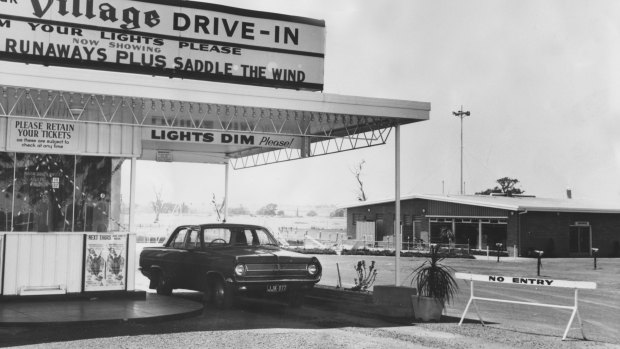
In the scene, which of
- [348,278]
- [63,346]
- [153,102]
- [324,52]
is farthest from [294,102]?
[348,278]

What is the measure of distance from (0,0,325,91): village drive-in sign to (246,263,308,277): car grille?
4.59 meters

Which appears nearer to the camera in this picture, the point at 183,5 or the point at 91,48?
the point at 91,48

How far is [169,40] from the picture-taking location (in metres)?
14.7

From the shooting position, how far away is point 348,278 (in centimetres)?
2170

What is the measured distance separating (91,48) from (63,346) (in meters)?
7.08

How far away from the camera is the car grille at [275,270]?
1242 centimetres

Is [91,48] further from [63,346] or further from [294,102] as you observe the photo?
[63,346]

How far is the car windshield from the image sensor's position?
1393cm

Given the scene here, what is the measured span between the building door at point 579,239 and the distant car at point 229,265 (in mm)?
29994

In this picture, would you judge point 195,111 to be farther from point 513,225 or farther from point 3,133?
point 513,225

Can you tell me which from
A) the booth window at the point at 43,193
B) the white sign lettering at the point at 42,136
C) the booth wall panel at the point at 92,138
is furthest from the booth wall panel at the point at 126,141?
the booth window at the point at 43,193

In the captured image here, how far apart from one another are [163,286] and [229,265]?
2.92 meters

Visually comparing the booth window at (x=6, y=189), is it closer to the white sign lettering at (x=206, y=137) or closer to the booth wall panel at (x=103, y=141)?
the booth wall panel at (x=103, y=141)

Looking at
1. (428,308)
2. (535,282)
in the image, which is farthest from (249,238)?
(535,282)
